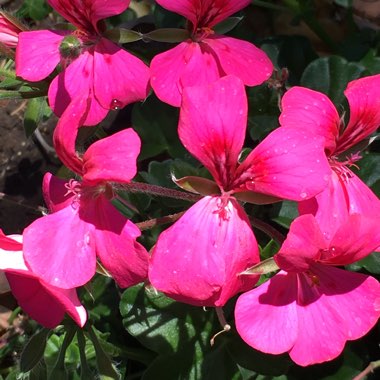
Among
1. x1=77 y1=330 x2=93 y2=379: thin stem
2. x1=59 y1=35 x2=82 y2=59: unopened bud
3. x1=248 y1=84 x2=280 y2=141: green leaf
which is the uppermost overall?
x1=59 y1=35 x2=82 y2=59: unopened bud

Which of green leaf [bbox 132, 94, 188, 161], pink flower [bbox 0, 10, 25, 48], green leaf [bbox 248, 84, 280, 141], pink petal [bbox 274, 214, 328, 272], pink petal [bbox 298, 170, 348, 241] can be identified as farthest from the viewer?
green leaf [bbox 132, 94, 188, 161]

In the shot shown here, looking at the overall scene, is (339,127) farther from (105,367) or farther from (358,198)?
(105,367)

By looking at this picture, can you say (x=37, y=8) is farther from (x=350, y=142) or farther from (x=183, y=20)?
(x=350, y=142)

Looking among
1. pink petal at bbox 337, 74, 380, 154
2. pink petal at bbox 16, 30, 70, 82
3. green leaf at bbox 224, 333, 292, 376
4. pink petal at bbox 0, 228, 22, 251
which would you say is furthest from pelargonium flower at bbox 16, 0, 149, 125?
green leaf at bbox 224, 333, 292, 376

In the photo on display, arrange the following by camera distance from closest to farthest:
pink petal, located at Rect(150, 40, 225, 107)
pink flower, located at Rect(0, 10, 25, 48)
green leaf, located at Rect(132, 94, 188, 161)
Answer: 1. pink petal, located at Rect(150, 40, 225, 107)
2. pink flower, located at Rect(0, 10, 25, 48)
3. green leaf, located at Rect(132, 94, 188, 161)

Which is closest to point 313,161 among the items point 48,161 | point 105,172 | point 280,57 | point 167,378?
point 105,172

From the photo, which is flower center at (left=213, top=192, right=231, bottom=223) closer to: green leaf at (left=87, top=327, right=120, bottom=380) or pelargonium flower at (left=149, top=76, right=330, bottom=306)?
pelargonium flower at (left=149, top=76, right=330, bottom=306)
